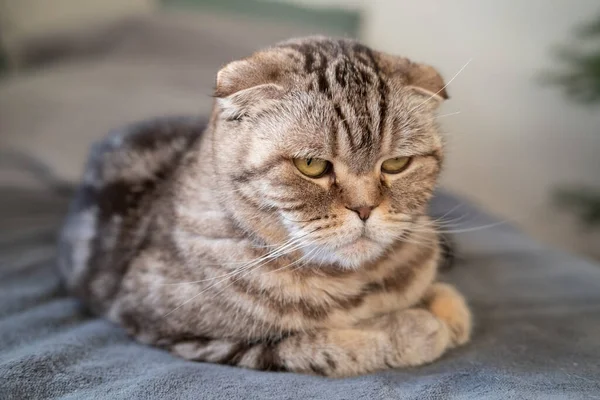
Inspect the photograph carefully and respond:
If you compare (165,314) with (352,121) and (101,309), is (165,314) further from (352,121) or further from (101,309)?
(352,121)

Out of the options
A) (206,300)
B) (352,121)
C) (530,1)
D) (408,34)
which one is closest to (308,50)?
(352,121)

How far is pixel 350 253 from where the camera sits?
94 cm

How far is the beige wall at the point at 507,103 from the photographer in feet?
7.70

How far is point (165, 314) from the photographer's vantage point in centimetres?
107

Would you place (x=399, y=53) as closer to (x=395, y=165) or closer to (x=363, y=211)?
(x=395, y=165)

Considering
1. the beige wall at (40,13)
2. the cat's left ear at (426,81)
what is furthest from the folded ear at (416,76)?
the beige wall at (40,13)

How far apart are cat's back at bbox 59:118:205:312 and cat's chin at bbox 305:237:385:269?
441 mm

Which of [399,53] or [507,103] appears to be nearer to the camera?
[399,53]

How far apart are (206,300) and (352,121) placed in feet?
1.45

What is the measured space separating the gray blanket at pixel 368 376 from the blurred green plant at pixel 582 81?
33.2 inches

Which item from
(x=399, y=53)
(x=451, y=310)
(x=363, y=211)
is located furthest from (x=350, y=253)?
(x=399, y=53)

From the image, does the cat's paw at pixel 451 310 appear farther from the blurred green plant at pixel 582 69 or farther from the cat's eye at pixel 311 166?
the blurred green plant at pixel 582 69

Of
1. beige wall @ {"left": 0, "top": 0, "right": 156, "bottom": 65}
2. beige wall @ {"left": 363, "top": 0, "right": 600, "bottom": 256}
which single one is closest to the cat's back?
beige wall @ {"left": 363, "top": 0, "right": 600, "bottom": 256}

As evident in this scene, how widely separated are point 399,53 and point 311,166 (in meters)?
1.24
